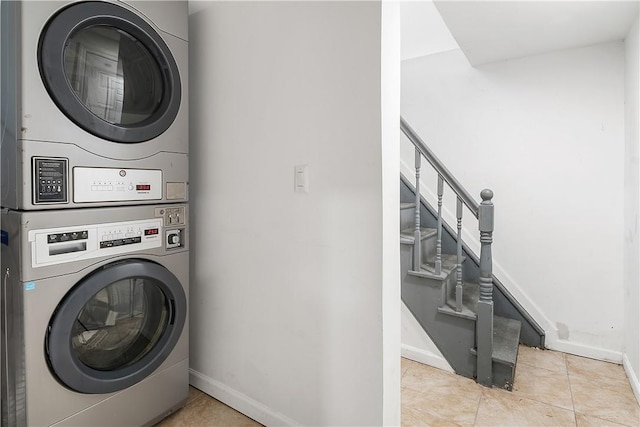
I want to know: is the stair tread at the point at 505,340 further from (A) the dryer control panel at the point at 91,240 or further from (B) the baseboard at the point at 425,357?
(A) the dryer control panel at the point at 91,240

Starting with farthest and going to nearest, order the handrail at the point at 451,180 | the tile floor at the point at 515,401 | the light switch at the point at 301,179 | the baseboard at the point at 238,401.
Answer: the handrail at the point at 451,180 < the tile floor at the point at 515,401 < the baseboard at the point at 238,401 < the light switch at the point at 301,179

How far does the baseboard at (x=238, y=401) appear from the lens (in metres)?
1.48

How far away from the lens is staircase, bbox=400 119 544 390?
1.95 meters

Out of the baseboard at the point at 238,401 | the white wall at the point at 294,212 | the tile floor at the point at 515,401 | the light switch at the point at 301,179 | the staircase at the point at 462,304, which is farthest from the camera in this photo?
the staircase at the point at 462,304

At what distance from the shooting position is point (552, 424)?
162 cm

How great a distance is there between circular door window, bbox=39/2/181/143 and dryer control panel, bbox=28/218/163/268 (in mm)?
362

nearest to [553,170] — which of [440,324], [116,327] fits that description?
[440,324]

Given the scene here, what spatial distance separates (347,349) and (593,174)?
224 centimetres

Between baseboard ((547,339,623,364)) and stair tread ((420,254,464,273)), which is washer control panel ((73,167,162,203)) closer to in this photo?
stair tread ((420,254,464,273))

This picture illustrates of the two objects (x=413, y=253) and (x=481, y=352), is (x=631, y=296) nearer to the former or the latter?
(x=481, y=352)

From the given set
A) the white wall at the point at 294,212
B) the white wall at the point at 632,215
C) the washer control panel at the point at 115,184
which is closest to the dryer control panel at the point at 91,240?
the washer control panel at the point at 115,184

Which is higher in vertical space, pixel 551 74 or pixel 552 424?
pixel 551 74

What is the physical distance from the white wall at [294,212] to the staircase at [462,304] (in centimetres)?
93

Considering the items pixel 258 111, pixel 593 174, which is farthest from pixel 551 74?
pixel 258 111
